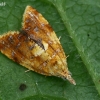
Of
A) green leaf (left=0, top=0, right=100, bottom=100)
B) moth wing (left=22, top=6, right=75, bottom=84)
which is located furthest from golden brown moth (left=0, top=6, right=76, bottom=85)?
green leaf (left=0, top=0, right=100, bottom=100)

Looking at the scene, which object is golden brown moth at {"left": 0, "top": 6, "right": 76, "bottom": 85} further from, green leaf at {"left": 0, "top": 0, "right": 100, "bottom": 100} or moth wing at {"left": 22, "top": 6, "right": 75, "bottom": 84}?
green leaf at {"left": 0, "top": 0, "right": 100, "bottom": 100}

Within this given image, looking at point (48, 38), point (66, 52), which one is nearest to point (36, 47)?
point (48, 38)

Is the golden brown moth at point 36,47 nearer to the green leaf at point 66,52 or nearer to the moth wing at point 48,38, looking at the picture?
the moth wing at point 48,38

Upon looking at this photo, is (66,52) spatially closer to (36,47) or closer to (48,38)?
(48,38)

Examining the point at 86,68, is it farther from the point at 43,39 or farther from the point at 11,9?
the point at 11,9

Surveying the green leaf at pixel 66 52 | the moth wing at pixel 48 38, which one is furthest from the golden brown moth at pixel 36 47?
the green leaf at pixel 66 52
